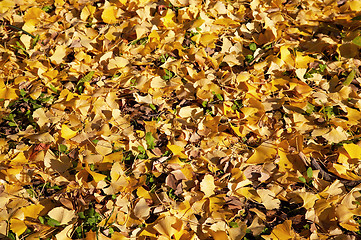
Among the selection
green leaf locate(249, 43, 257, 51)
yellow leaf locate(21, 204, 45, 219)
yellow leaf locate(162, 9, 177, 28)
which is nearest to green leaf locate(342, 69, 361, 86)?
green leaf locate(249, 43, 257, 51)

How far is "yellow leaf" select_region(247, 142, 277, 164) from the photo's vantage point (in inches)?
56.0

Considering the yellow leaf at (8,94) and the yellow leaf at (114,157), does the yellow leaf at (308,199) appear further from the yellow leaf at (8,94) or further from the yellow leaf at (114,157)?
the yellow leaf at (8,94)

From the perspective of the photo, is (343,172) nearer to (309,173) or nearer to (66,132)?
(309,173)

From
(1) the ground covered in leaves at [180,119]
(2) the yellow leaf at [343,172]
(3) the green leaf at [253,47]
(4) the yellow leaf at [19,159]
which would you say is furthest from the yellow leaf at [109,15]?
(2) the yellow leaf at [343,172]

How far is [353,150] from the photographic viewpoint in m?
1.40

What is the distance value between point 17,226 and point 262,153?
101 centimetres

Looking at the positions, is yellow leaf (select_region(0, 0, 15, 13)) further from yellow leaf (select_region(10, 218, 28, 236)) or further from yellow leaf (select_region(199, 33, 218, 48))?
yellow leaf (select_region(10, 218, 28, 236))

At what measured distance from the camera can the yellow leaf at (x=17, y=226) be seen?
1.25 metres

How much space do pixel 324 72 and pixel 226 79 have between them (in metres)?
0.51

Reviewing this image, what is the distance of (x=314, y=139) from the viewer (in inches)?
59.1

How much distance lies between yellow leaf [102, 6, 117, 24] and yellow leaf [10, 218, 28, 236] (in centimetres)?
115

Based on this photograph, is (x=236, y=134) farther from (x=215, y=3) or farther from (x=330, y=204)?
(x=215, y=3)

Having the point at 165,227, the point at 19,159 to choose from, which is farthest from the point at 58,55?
the point at 165,227

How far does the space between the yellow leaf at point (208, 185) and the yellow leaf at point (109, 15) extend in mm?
1078
